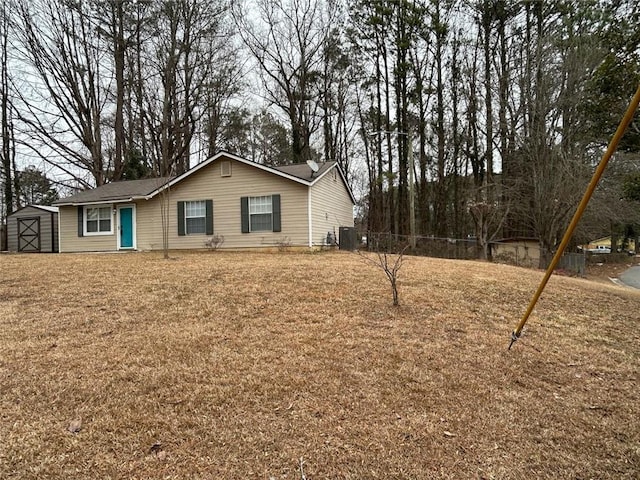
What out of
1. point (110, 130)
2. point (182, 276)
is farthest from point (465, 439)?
point (110, 130)

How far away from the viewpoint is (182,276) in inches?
302

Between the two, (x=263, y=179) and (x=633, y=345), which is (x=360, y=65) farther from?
(x=633, y=345)

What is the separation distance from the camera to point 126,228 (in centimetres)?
1484

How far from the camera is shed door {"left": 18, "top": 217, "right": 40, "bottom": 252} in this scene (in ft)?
58.1

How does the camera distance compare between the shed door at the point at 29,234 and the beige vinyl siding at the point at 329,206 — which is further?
the shed door at the point at 29,234

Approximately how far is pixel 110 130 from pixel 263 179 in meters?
13.8

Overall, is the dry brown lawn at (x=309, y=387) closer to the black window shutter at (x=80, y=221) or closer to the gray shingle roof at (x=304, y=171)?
the gray shingle roof at (x=304, y=171)

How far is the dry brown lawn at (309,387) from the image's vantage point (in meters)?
2.43

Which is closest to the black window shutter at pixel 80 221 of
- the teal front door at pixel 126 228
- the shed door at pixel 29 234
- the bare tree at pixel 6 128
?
the teal front door at pixel 126 228

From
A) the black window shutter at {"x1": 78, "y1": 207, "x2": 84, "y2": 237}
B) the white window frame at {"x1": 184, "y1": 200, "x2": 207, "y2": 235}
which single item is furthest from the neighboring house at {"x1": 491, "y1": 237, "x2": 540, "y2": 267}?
the black window shutter at {"x1": 78, "y1": 207, "x2": 84, "y2": 237}

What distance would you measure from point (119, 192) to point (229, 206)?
5.33m

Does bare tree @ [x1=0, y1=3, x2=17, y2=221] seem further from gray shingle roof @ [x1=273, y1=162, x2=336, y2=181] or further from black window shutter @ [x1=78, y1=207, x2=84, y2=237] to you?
gray shingle roof @ [x1=273, y1=162, x2=336, y2=181]

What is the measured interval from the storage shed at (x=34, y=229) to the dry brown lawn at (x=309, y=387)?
528 inches

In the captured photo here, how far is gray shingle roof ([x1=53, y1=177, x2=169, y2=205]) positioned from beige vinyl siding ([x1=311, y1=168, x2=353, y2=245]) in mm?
5948
